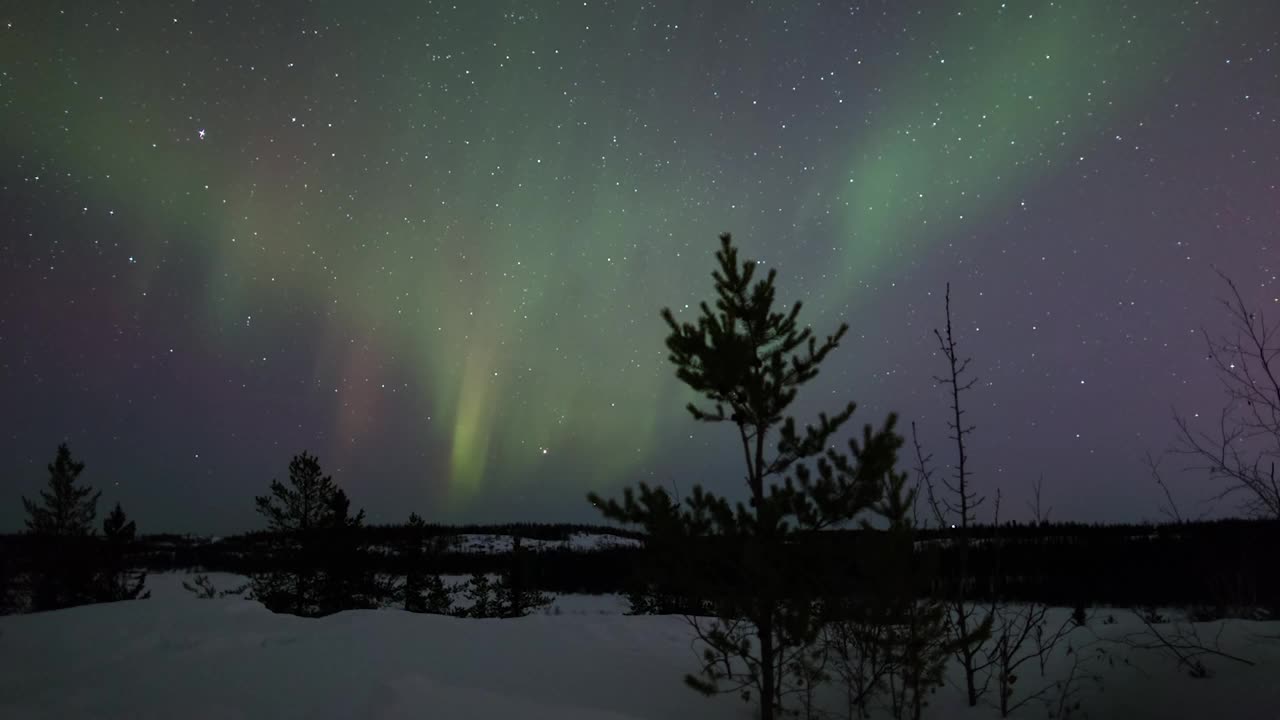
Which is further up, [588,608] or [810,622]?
[810,622]

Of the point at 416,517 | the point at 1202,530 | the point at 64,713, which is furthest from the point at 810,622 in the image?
the point at 1202,530

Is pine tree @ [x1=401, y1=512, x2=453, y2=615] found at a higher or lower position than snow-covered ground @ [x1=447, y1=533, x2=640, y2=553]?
higher

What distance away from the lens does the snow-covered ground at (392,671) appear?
24.0ft

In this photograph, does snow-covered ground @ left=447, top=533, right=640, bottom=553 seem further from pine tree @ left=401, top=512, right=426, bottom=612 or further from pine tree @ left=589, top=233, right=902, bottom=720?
pine tree @ left=589, top=233, right=902, bottom=720

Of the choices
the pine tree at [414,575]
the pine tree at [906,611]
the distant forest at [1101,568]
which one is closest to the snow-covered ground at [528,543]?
the distant forest at [1101,568]

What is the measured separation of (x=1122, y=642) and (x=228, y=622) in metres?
14.2

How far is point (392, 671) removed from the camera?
27.6ft

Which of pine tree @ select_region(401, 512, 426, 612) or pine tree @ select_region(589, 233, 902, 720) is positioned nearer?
pine tree @ select_region(589, 233, 902, 720)

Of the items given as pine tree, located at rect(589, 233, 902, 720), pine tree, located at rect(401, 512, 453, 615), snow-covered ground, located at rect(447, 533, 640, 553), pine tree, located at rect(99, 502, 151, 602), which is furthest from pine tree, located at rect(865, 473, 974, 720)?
snow-covered ground, located at rect(447, 533, 640, 553)

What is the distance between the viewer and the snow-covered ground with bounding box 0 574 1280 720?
24.0 feet

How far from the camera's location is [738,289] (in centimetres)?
844

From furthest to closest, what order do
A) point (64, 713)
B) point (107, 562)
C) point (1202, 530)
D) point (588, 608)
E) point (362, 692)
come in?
point (1202, 530) → point (588, 608) → point (107, 562) → point (362, 692) → point (64, 713)

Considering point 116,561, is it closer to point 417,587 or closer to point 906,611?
point 417,587

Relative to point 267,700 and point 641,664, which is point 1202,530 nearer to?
point 641,664
